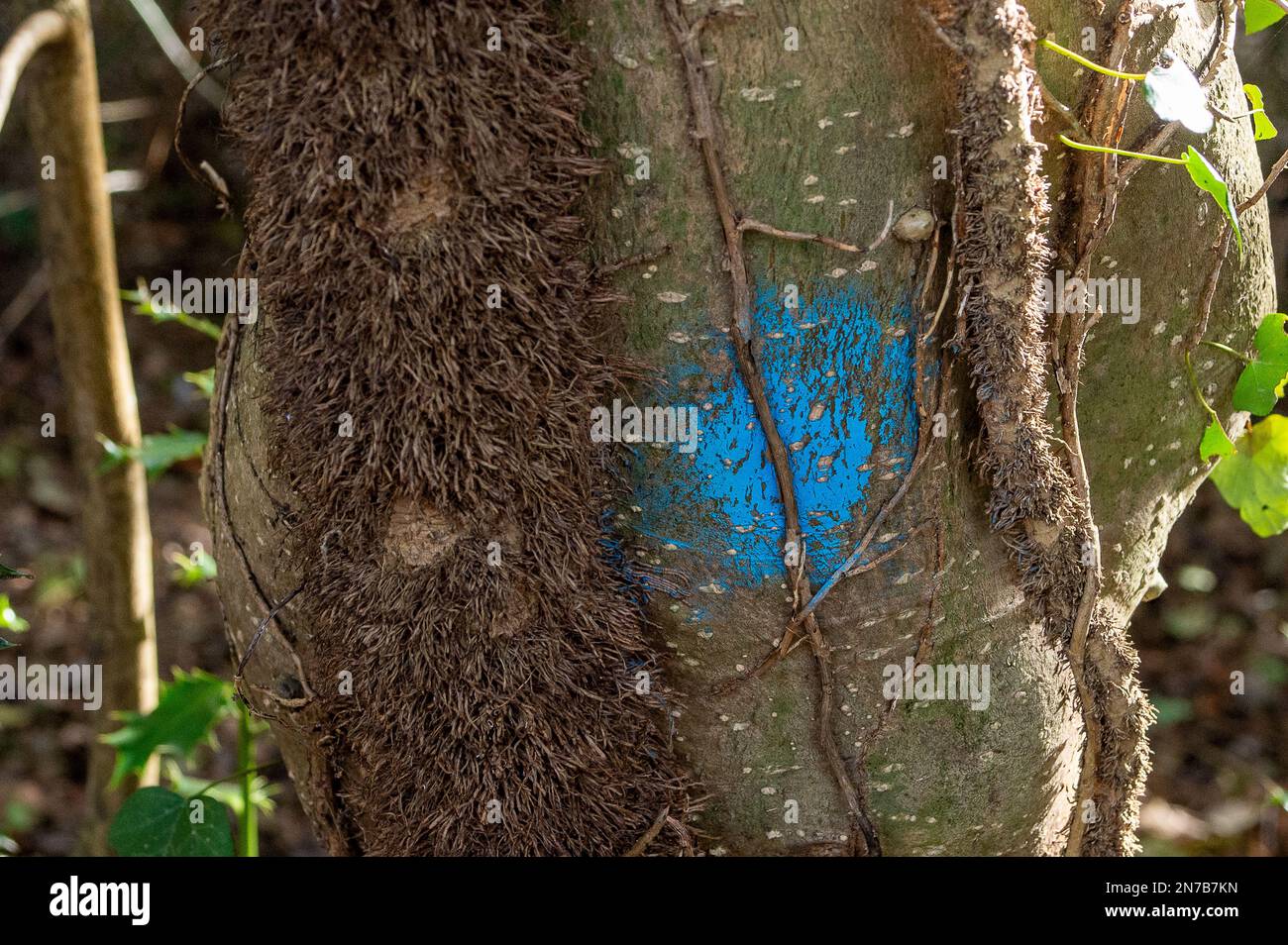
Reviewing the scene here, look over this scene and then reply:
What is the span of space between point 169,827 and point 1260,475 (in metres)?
1.52

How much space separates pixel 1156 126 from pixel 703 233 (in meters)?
0.53

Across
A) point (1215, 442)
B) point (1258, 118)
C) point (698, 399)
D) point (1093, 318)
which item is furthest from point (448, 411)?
point (1258, 118)

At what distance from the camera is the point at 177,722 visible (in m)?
1.55

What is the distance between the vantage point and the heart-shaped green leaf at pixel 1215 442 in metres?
1.25

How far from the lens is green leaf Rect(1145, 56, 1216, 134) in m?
1.01

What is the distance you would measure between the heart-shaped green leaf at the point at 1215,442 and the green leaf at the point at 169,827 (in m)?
1.33

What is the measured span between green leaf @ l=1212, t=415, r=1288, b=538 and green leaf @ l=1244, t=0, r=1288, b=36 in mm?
495

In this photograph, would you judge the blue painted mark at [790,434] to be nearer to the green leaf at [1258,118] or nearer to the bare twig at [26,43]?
the green leaf at [1258,118]

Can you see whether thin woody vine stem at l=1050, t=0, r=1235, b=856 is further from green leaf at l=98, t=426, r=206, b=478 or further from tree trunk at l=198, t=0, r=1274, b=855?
green leaf at l=98, t=426, r=206, b=478

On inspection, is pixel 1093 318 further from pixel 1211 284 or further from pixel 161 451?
pixel 161 451

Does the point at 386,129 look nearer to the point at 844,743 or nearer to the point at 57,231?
the point at 844,743

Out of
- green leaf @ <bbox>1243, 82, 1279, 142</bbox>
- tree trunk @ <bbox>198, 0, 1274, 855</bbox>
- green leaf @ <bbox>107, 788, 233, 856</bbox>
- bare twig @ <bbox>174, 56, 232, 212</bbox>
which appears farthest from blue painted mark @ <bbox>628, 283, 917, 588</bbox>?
green leaf @ <bbox>107, 788, 233, 856</bbox>

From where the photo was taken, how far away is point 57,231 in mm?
1845
